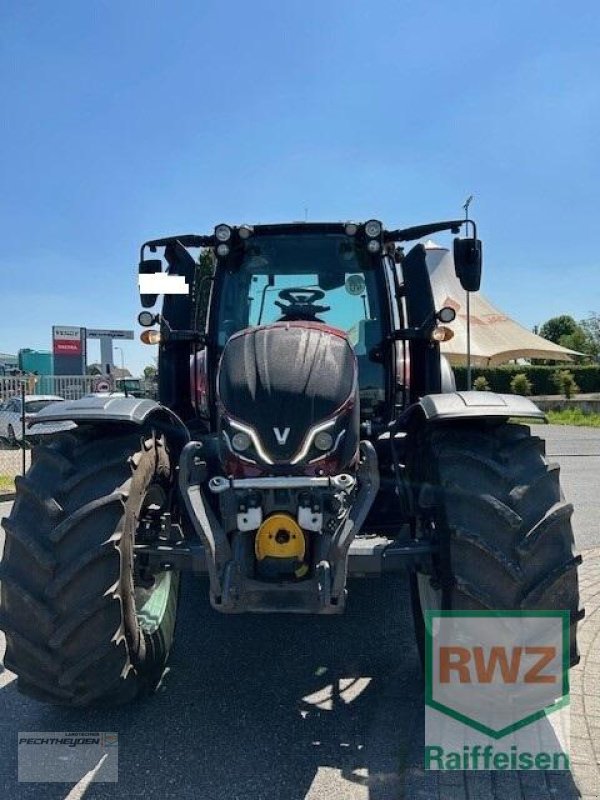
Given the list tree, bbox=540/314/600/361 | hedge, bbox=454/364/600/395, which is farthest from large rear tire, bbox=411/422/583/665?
tree, bbox=540/314/600/361

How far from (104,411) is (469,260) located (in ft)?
7.62

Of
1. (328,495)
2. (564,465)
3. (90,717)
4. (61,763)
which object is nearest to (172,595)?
(90,717)

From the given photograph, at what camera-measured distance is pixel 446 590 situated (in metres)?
2.83

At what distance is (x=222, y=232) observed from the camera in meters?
3.86

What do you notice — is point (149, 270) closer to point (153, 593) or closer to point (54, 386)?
point (153, 593)

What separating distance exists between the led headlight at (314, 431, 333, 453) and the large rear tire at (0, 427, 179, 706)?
2.74 feet

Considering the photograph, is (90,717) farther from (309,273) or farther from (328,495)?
(309,273)

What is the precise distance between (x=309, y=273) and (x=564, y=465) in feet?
30.5

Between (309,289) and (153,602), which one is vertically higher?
(309,289)

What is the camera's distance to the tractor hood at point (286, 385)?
113 inches

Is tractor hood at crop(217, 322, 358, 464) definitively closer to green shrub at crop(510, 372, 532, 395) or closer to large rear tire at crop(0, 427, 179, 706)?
large rear tire at crop(0, 427, 179, 706)

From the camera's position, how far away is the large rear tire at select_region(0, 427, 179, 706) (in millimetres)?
2682

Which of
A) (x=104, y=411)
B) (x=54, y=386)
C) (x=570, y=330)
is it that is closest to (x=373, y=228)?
(x=104, y=411)

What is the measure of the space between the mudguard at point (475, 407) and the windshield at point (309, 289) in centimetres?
102
